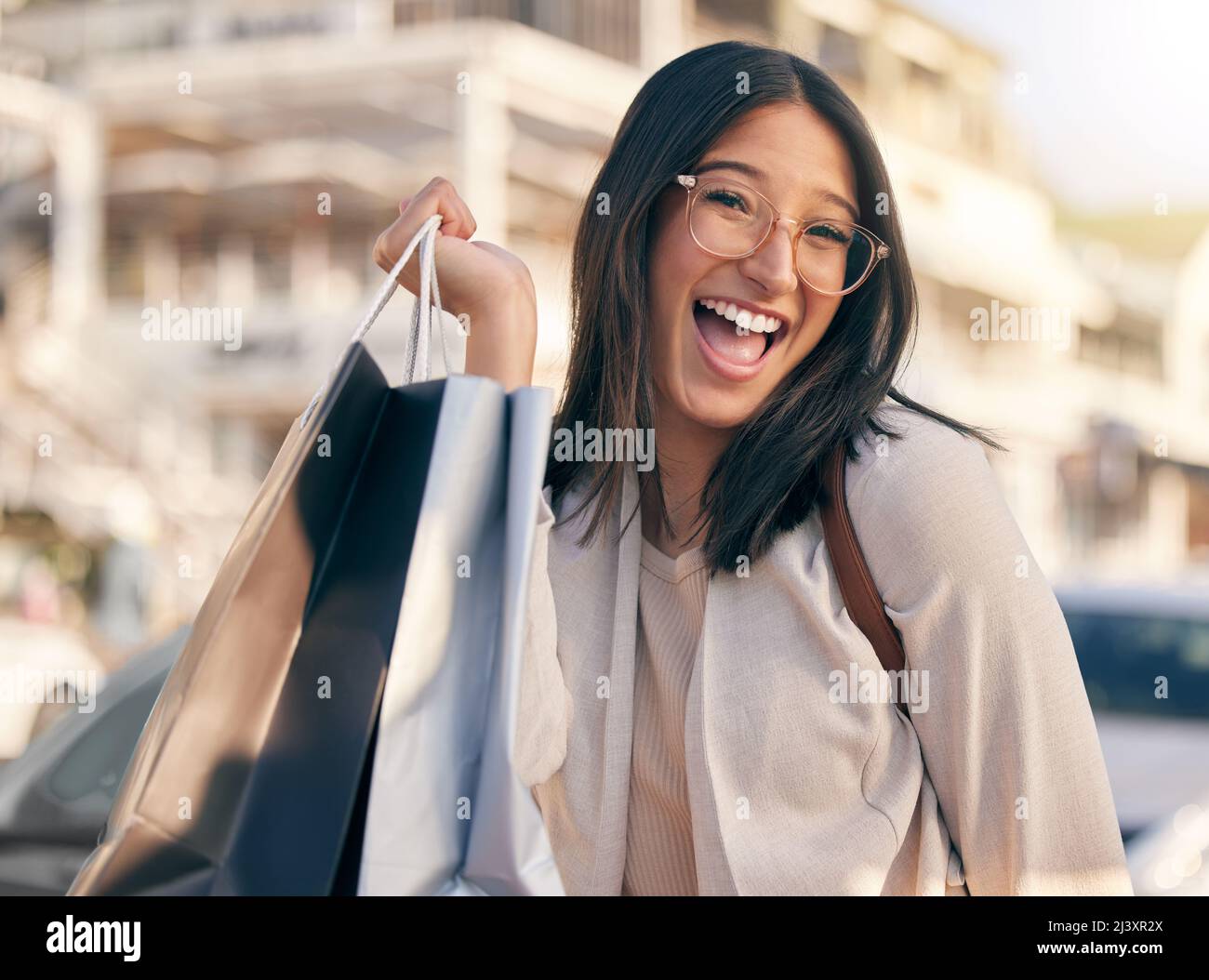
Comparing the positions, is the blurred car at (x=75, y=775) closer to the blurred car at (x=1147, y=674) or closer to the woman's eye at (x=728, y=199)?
the woman's eye at (x=728, y=199)

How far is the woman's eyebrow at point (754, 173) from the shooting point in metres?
1.78

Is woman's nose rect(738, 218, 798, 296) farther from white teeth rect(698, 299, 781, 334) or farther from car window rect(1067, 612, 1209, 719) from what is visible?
car window rect(1067, 612, 1209, 719)

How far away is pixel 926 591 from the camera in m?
1.56

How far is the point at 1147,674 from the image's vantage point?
205 inches

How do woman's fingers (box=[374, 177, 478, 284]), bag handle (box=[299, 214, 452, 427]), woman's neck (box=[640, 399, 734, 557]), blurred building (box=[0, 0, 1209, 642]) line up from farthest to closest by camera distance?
blurred building (box=[0, 0, 1209, 642]) → woman's neck (box=[640, 399, 734, 557]) → woman's fingers (box=[374, 177, 478, 284]) → bag handle (box=[299, 214, 452, 427])

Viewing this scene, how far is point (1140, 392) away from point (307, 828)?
101ft

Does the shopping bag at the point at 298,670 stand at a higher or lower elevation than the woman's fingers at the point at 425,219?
lower

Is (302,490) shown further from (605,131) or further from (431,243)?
(605,131)

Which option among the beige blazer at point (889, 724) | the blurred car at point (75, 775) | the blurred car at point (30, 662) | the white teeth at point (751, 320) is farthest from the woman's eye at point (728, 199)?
the blurred car at point (30, 662)

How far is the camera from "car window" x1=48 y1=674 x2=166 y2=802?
256 centimetres

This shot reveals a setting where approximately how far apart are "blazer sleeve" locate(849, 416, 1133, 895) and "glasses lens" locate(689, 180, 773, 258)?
40 centimetres

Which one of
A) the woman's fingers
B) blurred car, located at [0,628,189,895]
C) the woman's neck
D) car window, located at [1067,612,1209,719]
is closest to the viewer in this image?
the woman's fingers

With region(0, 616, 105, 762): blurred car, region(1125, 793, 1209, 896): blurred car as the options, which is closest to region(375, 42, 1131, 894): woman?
region(1125, 793, 1209, 896): blurred car
